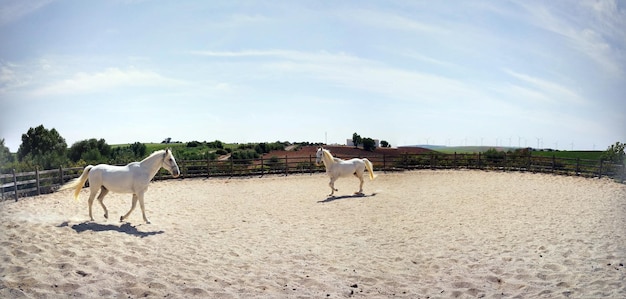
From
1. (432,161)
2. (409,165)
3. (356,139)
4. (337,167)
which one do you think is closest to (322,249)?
(337,167)

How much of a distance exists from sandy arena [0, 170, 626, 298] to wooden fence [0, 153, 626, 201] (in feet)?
16.4

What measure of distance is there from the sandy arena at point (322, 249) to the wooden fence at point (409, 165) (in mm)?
5013

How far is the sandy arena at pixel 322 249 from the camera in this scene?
11.3 feet

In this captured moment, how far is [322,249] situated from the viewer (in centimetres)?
499

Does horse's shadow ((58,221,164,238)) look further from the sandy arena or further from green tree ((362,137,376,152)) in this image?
green tree ((362,137,376,152))

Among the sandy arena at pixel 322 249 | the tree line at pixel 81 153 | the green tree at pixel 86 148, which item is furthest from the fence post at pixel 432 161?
the green tree at pixel 86 148

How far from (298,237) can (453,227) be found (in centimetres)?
261

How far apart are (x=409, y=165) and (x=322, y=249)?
13995mm

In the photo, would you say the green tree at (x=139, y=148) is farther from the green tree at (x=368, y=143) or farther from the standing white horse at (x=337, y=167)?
the standing white horse at (x=337, y=167)

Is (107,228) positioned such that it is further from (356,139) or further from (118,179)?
(356,139)

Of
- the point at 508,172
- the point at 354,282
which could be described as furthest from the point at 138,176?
the point at 508,172

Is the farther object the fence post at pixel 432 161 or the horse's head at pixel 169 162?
Result: the fence post at pixel 432 161

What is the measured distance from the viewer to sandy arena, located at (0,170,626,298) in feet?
11.3

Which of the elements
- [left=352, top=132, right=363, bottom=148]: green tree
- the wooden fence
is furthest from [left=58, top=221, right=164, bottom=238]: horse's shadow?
[left=352, top=132, right=363, bottom=148]: green tree
